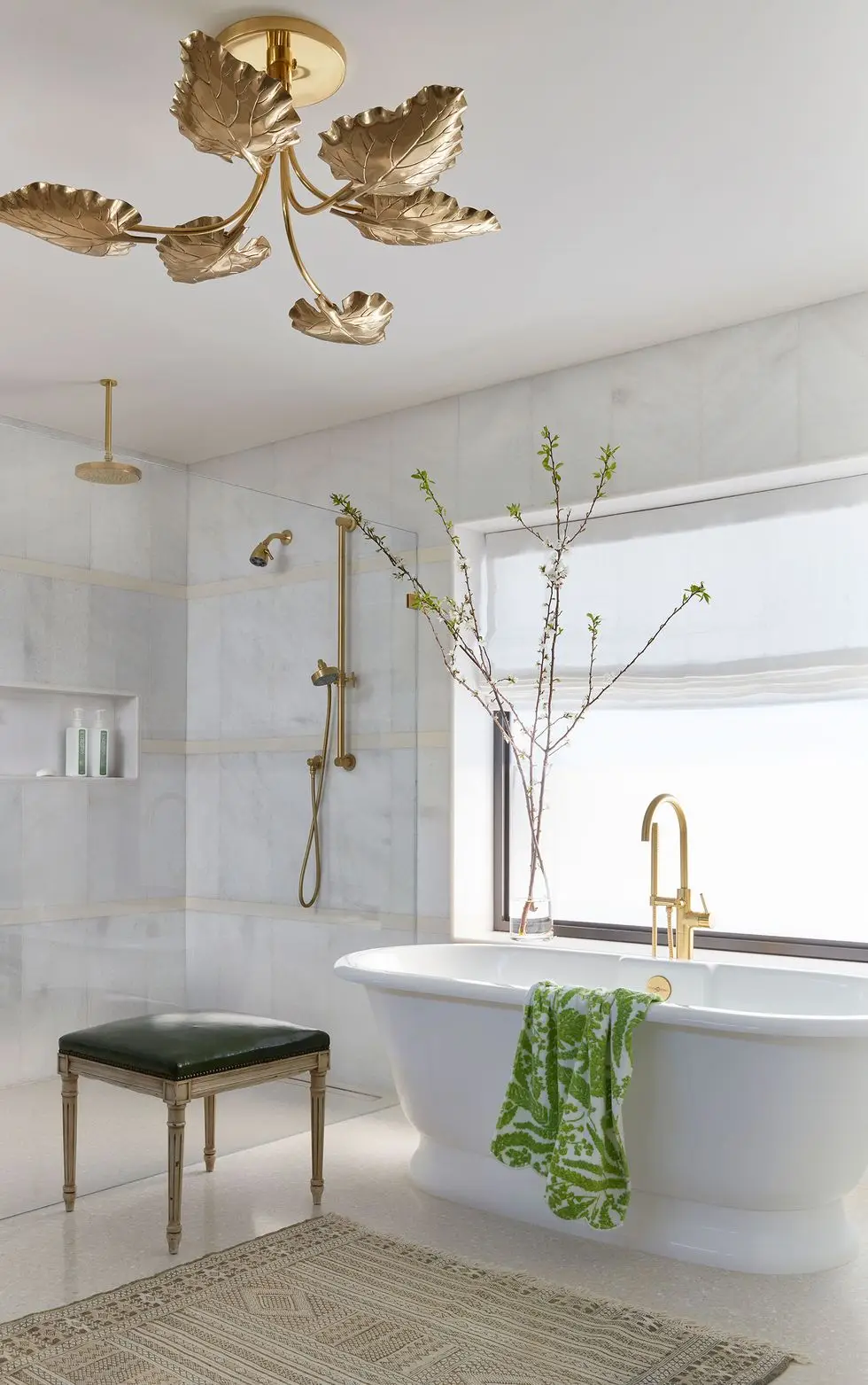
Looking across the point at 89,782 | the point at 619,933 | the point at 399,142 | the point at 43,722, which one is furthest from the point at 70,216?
the point at 619,933

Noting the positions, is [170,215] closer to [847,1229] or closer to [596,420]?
[596,420]

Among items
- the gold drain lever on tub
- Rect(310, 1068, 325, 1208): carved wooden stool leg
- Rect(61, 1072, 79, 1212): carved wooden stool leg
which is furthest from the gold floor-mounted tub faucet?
Rect(61, 1072, 79, 1212): carved wooden stool leg

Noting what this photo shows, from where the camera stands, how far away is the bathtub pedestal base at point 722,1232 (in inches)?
111

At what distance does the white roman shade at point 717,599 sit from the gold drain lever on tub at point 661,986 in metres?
1.00

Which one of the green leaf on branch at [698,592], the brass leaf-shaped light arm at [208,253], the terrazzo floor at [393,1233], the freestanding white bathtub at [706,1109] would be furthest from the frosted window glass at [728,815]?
the brass leaf-shaped light arm at [208,253]

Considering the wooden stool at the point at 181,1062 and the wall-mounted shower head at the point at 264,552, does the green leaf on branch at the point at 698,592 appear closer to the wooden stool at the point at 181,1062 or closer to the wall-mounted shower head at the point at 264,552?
the wall-mounted shower head at the point at 264,552

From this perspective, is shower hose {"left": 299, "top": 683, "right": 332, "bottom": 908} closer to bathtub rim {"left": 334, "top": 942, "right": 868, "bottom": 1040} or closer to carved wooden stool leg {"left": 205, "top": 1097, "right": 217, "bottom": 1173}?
bathtub rim {"left": 334, "top": 942, "right": 868, "bottom": 1040}

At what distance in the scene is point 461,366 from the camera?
13.8 feet

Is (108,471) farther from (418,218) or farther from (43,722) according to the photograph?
(418,218)

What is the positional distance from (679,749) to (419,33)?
249 cm

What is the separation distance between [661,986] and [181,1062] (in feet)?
4.58

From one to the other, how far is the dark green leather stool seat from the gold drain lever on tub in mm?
959

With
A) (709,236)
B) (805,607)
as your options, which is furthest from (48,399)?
(805,607)

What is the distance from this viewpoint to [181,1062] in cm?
296
